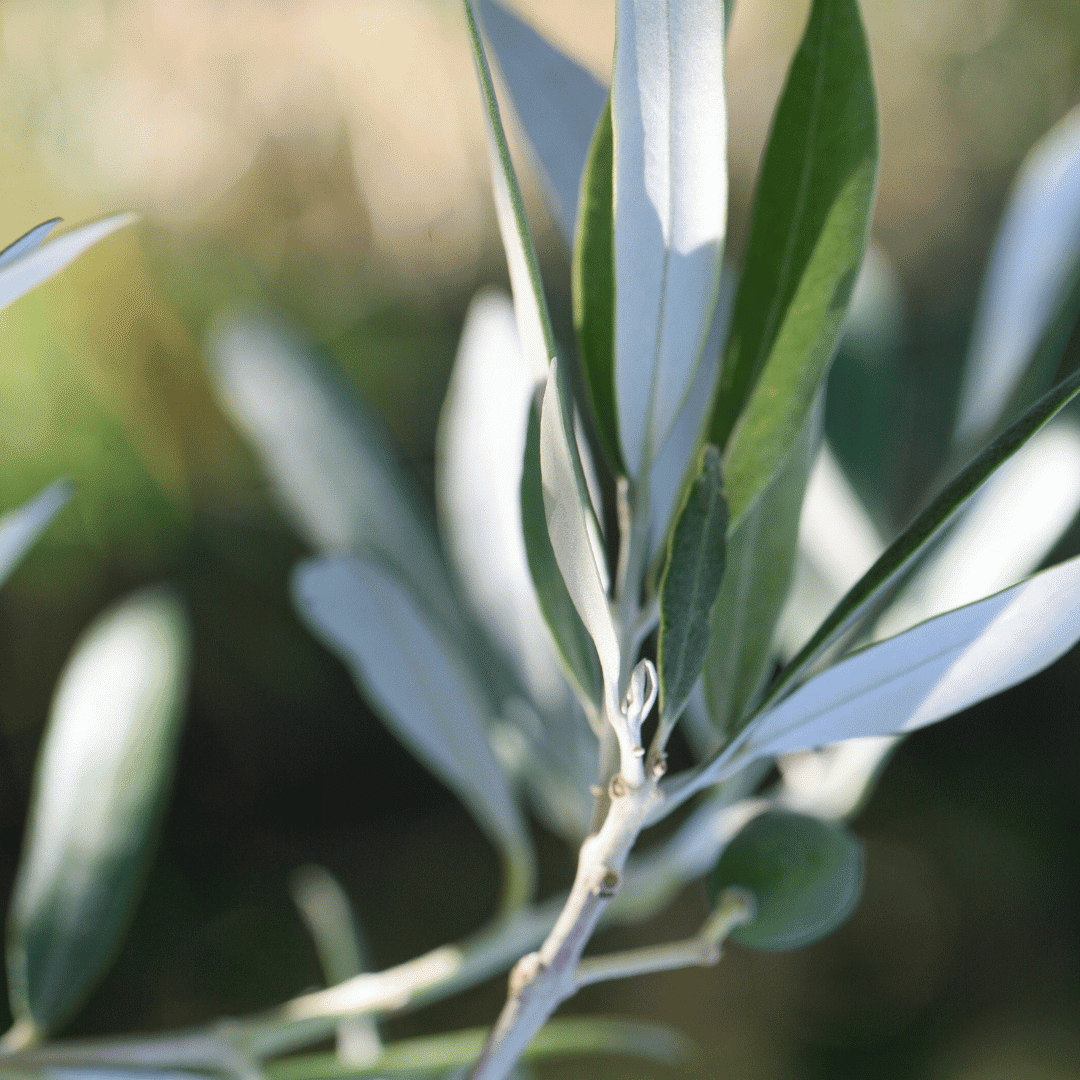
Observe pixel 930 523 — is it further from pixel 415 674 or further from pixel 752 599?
pixel 415 674

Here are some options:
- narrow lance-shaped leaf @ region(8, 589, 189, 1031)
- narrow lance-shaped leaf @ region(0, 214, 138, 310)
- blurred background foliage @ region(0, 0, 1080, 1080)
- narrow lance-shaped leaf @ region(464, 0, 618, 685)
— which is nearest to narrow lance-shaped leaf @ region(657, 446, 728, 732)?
narrow lance-shaped leaf @ region(464, 0, 618, 685)

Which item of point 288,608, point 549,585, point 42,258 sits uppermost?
point 42,258

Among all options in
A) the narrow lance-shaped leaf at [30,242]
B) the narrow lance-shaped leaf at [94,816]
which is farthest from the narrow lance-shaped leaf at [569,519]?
the narrow lance-shaped leaf at [94,816]

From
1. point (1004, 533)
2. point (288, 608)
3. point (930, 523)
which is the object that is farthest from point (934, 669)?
point (288, 608)

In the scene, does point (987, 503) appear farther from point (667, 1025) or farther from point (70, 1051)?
point (667, 1025)

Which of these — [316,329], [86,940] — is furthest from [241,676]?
[86,940]

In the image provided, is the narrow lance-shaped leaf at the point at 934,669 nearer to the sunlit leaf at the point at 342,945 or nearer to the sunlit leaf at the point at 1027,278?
the sunlit leaf at the point at 1027,278

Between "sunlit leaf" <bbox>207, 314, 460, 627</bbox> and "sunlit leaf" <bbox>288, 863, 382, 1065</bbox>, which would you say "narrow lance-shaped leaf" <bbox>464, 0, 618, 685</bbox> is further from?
"sunlit leaf" <bbox>288, 863, 382, 1065</bbox>

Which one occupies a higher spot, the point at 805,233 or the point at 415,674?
the point at 805,233
